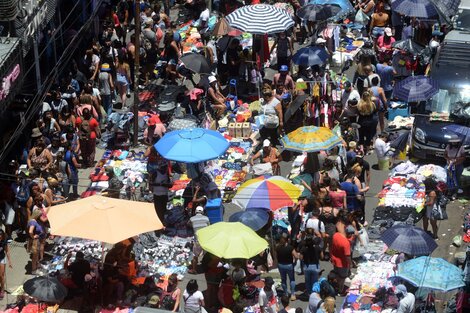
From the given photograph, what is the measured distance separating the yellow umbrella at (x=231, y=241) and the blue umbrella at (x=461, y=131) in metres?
5.90

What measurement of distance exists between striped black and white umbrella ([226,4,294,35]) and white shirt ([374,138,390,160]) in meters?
4.55

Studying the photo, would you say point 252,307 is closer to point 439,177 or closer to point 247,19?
point 439,177

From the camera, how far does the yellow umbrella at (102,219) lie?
21.4 metres

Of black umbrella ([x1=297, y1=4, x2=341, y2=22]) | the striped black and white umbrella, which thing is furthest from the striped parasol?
Result: black umbrella ([x1=297, y1=4, x2=341, y2=22])

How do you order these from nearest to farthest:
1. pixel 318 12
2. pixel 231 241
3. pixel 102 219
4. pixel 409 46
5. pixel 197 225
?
pixel 231 241, pixel 102 219, pixel 197 225, pixel 409 46, pixel 318 12

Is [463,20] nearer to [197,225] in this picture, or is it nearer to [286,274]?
A: [197,225]

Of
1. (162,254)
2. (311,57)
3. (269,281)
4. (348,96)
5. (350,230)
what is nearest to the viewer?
(269,281)

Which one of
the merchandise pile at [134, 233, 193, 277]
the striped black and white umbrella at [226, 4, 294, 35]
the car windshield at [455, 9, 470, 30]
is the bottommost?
the merchandise pile at [134, 233, 193, 277]

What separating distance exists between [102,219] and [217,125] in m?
7.35

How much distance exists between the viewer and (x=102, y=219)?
2164 centimetres

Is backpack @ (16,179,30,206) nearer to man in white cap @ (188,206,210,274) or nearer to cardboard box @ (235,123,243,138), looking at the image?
man in white cap @ (188,206,210,274)

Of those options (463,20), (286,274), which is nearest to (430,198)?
(286,274)

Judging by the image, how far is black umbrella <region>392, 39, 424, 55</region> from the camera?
29.8m

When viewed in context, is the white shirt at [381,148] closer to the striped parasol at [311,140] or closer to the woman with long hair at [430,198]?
the striped parasol at [311,140]
